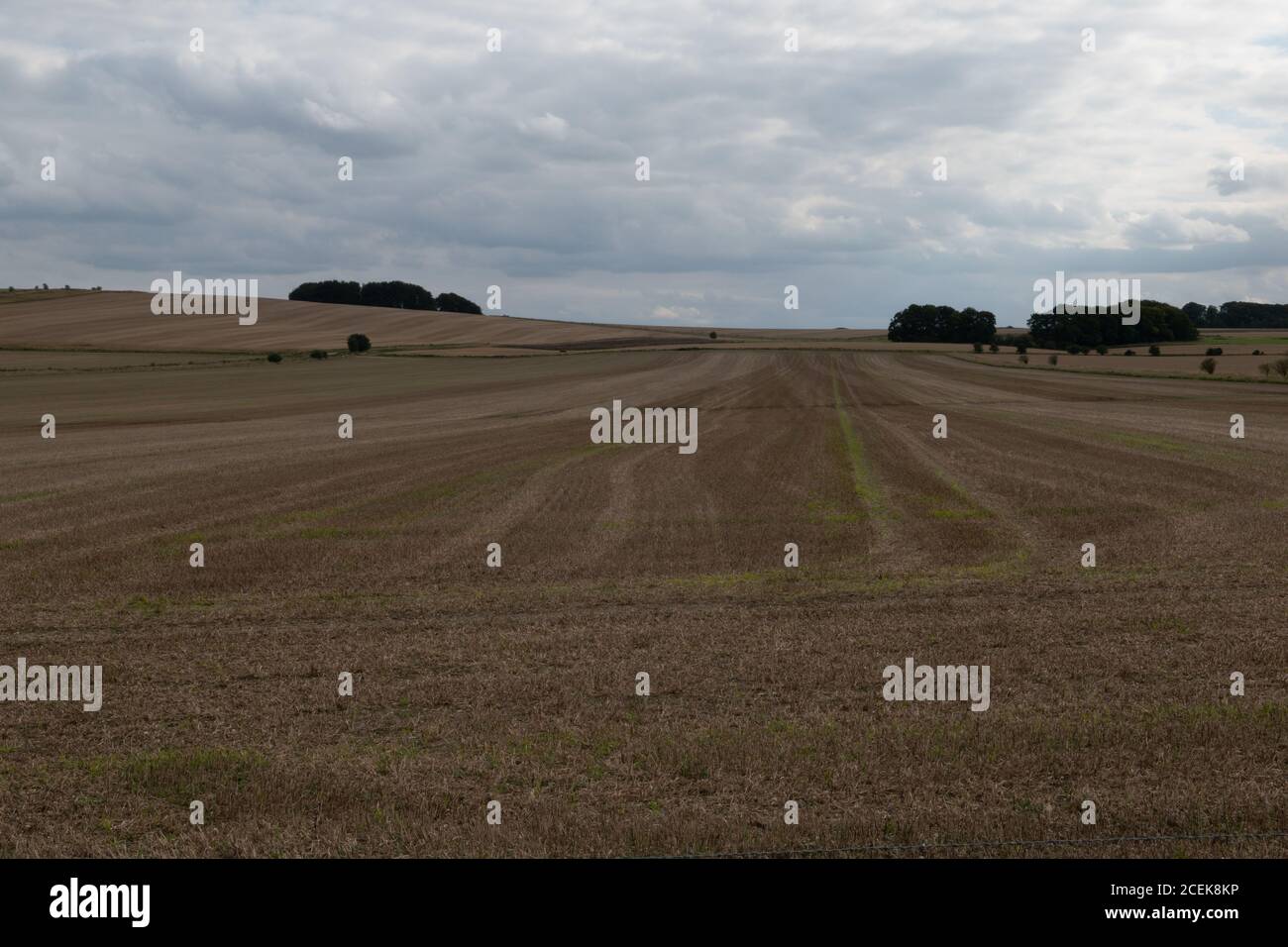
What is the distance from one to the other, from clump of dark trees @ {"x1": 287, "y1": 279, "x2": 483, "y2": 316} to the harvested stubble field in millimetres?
160427

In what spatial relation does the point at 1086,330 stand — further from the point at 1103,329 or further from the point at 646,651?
the point at 646,651

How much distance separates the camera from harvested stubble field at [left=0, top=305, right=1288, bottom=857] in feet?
26.0

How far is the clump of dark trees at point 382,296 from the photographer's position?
18550cm

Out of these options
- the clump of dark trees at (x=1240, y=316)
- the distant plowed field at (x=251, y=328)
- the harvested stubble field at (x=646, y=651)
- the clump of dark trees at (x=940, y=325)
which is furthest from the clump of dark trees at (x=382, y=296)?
the harvested stubble field at (x=646, y=651)

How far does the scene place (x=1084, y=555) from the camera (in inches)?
698

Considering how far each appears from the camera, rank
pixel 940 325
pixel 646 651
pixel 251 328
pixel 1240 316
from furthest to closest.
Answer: pixel 1240 316 → pixel 940 325 → pixel 251 328 → pixel 646 651

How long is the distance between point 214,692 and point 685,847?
5844mm

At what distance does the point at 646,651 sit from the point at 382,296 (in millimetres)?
186836

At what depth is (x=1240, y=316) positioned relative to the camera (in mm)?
183250

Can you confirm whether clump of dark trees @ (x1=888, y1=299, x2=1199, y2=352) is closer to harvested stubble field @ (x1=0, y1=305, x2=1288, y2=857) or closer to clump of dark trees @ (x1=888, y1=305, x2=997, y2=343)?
clump of dark trees @ (x1=888, y1=305, x2=997, y2=343)

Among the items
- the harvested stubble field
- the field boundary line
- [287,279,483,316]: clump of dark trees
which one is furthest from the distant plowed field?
the field boundary line

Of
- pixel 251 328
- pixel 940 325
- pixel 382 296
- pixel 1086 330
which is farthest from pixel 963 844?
pixel 382 296
